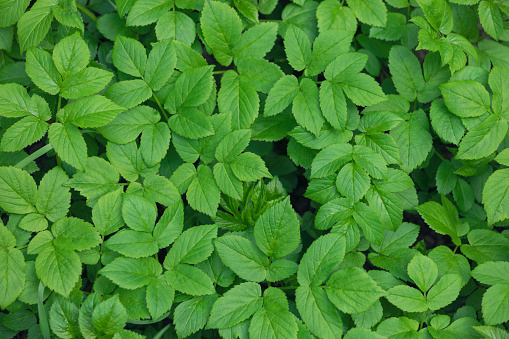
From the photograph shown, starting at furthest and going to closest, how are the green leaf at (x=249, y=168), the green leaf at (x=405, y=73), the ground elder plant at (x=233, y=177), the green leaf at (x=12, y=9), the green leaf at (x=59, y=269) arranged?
the green leaf at (x=405, y=73) < the green leaf at (x=12, y=9) < the green leaf at (x=249, y=168) < the ground elder plant at (x=233, y=177) < the green leaf at (x=59, y=269)

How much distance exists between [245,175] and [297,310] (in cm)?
70

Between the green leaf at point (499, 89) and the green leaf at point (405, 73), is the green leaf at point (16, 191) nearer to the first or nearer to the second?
the green leaf at point (405, 73)

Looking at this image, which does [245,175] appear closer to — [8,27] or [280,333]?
[280,333]

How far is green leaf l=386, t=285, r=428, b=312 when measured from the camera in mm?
1762

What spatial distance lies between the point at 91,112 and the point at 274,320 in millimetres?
1229

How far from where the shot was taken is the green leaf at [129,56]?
186 cm

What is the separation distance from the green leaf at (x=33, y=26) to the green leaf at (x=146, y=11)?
0.42m

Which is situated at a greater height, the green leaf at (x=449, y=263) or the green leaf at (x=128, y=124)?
the green leaf at (x=128, y=124)

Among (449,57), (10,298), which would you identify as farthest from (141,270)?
(449,57)

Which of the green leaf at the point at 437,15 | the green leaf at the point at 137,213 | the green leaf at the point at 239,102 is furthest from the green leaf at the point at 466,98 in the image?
the green leaf at the point at 137,213

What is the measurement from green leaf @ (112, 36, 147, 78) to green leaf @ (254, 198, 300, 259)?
939 millimetres

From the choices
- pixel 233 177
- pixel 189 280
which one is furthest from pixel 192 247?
pixel 233 177

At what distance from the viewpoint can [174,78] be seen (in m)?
→ 1.95

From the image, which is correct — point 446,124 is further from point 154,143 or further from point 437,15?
point 154,143
